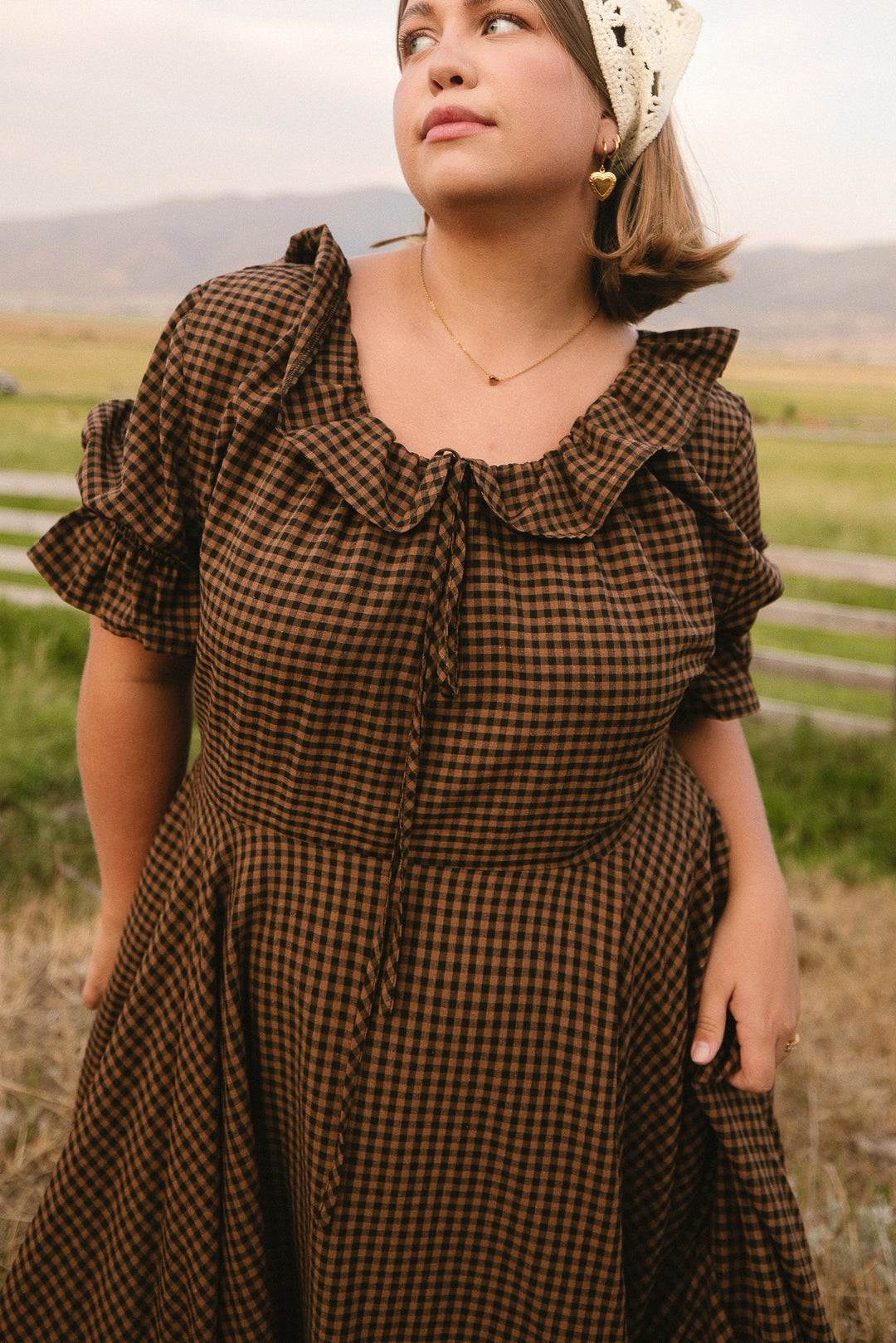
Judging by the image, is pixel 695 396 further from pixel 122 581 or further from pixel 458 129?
pixel 122 581

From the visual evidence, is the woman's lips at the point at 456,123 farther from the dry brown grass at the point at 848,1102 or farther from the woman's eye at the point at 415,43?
the dry brown grass at the point at 848,1102

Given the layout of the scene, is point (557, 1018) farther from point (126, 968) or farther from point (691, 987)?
point (126, 968)

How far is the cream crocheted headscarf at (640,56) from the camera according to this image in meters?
1.07

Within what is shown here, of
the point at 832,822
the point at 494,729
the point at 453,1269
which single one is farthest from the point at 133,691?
the point at 832,822

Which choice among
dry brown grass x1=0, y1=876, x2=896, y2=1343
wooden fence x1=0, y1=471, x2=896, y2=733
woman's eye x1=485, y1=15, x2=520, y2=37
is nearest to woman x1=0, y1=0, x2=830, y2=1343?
woman's eye x1=485, y1=15, x2=520, y2=37

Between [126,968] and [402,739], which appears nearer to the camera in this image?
[402,739]

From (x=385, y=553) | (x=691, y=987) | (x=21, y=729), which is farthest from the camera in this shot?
(x=21, y=729)

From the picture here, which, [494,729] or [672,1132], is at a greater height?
[494,729]

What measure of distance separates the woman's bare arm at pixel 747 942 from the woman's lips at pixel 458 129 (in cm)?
78

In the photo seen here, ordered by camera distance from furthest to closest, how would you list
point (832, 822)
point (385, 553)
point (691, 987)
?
point (832, 822) < point (691, 987) < point (385, 553)

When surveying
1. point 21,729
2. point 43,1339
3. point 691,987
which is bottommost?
point 21,729

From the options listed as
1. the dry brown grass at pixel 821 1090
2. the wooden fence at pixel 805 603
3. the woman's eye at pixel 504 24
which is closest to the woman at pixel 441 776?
the woman's eye at pixel 504 24

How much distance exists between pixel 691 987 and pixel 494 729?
0.47m

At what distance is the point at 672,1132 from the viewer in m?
1.18
